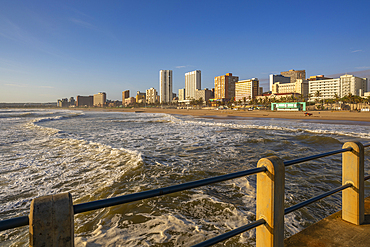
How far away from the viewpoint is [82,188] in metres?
6.16

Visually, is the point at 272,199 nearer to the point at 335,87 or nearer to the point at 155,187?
the point at 155,187

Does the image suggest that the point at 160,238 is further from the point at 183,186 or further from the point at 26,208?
the point at 26,208

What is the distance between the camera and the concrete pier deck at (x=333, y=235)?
7.82 ft

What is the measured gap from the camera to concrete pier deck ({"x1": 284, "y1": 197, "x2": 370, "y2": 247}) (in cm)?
238

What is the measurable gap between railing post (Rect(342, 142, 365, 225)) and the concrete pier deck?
14 centimetres

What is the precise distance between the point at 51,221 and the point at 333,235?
2970mm

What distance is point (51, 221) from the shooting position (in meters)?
1.09

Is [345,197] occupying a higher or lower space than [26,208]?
higher

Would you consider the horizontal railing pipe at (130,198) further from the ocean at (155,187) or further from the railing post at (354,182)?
the ocean at (155,187)

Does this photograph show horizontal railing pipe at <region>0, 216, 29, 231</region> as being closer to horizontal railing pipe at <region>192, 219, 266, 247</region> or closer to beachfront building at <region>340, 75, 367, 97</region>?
horizontal railing pipe at <region>192, 219, 266, 247</region>

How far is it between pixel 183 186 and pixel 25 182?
7.36 m

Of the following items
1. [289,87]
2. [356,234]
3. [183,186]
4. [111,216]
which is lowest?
[111,216]

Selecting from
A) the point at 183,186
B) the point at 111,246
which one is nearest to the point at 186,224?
the point at 111,246

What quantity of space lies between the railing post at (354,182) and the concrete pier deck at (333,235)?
135mm
